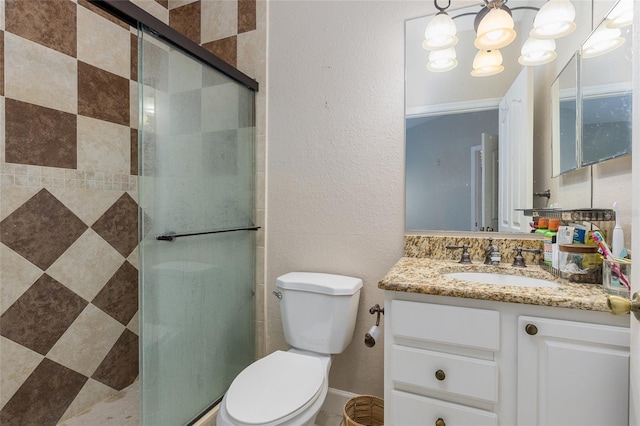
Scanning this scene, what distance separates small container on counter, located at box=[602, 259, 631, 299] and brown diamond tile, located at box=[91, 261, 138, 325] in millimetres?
2227

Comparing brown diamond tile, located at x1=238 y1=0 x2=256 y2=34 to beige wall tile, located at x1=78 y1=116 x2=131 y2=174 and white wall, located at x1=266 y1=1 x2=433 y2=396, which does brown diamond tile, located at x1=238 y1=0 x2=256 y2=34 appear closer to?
white wall, located at x1=266 y1=1 x2=433 y2=396

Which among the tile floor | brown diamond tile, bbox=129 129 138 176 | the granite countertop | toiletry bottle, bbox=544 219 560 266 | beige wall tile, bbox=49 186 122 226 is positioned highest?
brown diamond tile, bbox=129 129 138 176

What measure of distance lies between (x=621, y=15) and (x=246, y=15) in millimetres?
1749

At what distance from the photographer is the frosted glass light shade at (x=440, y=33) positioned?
148cm

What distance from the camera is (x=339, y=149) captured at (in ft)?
5.80

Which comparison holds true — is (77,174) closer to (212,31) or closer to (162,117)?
(162,117)

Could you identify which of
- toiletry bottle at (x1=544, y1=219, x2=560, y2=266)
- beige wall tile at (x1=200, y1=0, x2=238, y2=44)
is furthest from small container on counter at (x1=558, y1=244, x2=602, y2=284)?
beige wall tile at (x1=200, y1=0, x2=238, y2=44)

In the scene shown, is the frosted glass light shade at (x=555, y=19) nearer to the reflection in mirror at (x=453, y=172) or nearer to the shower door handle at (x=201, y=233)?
the reflection in mirror at (x=453, y=172)

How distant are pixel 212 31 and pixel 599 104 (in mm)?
2021

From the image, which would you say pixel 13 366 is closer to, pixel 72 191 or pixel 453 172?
pixel 72 191

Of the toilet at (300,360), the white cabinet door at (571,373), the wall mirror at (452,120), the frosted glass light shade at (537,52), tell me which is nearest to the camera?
the white cabinet door at (571,373)

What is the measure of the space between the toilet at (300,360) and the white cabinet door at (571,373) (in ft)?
2.32

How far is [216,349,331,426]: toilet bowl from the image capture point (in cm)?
111

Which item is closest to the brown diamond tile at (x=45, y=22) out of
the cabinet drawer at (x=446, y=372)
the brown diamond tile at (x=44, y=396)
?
the brown diamond tile at (x=44, y=396)
